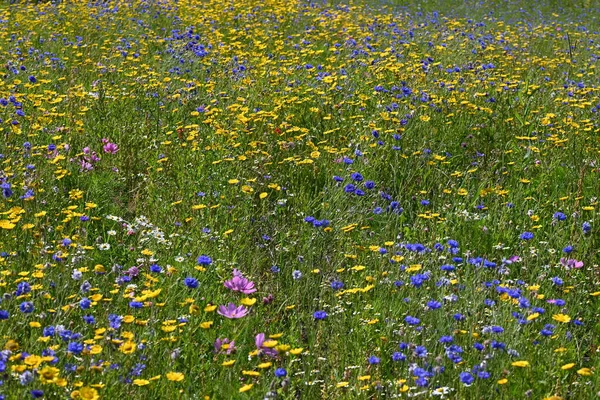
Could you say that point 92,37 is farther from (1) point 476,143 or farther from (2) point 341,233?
(2) point 341,233

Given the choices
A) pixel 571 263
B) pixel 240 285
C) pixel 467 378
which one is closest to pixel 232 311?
pixel 240 285

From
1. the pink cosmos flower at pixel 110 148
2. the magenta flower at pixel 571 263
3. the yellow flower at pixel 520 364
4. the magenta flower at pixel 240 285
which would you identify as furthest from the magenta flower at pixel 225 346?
the pink cosmos flower at pixel 110 148

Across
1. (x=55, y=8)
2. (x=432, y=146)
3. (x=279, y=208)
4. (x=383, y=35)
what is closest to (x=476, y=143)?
(x=432, y=146)

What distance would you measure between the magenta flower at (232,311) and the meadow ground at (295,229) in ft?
0.04

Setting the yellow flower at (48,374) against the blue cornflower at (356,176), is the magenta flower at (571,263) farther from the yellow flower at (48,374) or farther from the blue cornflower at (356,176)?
the yellow flower at (48,374)

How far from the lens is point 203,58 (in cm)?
591

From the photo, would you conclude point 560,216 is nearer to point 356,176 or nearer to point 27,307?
point 356,176

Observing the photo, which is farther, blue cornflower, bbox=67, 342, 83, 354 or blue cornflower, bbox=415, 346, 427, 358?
blue cornflower, bbox=415, 346, 427, 358

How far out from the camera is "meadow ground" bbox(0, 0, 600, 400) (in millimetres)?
2406

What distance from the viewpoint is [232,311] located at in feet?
8.60

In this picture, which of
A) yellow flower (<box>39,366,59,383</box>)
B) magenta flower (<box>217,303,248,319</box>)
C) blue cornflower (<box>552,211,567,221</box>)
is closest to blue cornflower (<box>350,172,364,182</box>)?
blue cornflower (<box>552,211,567,221</box>)

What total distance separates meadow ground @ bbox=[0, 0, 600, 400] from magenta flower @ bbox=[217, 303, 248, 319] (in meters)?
0.01

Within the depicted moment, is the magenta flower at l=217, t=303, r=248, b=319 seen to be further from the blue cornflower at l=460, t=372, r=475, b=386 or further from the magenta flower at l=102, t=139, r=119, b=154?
the magenta flower at l=102, t=139, r=119, b=154

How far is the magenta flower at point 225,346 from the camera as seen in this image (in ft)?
7.82
